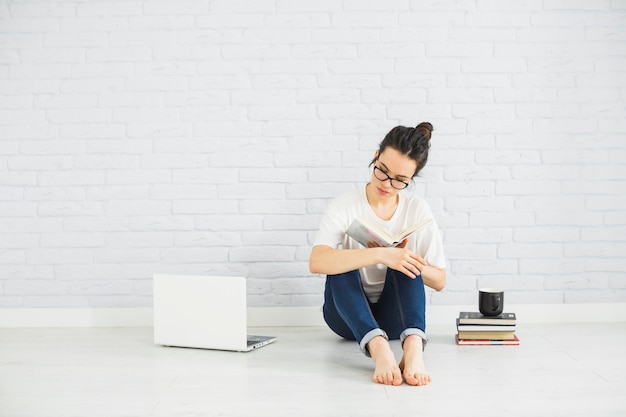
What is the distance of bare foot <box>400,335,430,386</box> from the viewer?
271 cm

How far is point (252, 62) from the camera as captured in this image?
378cm

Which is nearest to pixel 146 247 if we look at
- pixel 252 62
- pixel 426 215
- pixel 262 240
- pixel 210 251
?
pixel 210 251

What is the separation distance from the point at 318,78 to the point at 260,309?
1222 millimetres

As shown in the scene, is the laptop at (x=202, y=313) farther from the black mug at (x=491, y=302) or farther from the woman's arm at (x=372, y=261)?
the black mug at (x=491, y=302)

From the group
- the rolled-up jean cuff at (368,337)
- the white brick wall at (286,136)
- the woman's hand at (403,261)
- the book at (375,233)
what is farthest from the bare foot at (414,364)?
the white brick wall at (286,136)

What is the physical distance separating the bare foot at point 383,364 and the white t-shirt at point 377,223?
474 millimetres

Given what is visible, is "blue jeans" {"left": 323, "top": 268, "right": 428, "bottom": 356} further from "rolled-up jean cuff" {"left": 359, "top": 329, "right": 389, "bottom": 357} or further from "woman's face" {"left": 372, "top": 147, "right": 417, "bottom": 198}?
"woman's face" {"left": 372, "top": 147, "right": 417, "bottom": 198}

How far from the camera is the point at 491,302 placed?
133 inches

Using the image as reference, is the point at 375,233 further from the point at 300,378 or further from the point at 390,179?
the point at 300,378

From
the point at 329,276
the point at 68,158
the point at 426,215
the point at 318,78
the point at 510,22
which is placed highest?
the point at 510,22

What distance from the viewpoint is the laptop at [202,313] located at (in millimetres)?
3225

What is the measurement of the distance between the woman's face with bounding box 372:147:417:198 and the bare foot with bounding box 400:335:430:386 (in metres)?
0.61

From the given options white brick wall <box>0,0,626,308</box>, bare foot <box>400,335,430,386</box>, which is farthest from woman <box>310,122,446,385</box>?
white brick wall <box>0,0,626,308</box>

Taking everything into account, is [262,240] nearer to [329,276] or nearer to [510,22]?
[329,276]
